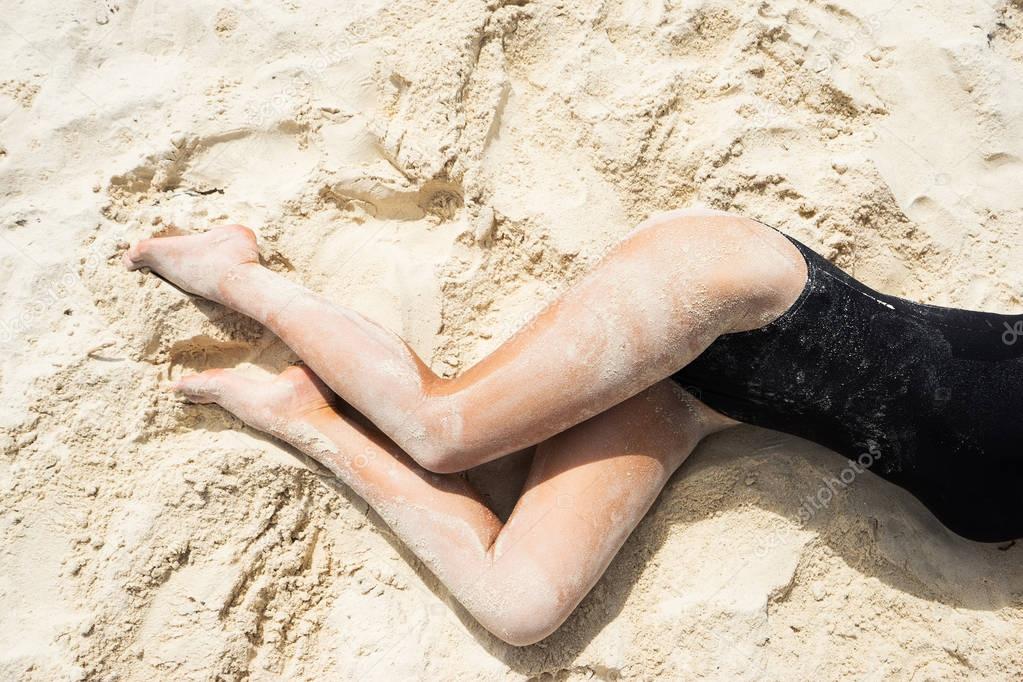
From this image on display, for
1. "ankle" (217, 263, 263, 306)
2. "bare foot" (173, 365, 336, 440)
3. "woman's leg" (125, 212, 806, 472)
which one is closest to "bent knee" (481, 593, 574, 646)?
"woman's leg" (125, 212, 806, 472)

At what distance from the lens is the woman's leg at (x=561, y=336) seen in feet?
5.85

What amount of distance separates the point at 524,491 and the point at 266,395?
770 millimetres

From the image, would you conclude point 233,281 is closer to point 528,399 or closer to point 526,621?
point 528,399

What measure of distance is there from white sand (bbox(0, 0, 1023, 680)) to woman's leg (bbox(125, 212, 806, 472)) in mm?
246

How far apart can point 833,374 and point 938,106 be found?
113 cm

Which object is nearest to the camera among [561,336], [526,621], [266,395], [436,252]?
[561,336]

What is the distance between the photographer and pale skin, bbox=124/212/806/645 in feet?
5.90

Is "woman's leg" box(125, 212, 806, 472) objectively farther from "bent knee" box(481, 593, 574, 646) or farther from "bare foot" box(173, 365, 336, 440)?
"bent knee" box(481, 593, 574, 646)

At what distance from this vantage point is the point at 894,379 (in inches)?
72.9

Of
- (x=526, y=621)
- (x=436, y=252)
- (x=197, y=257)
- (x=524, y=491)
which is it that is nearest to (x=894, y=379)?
(x=524, y=491)

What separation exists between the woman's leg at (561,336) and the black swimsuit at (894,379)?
96 mm

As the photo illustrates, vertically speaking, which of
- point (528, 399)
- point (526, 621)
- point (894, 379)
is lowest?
point (526, 621)

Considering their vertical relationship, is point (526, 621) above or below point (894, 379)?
below

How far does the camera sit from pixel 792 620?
215cm
